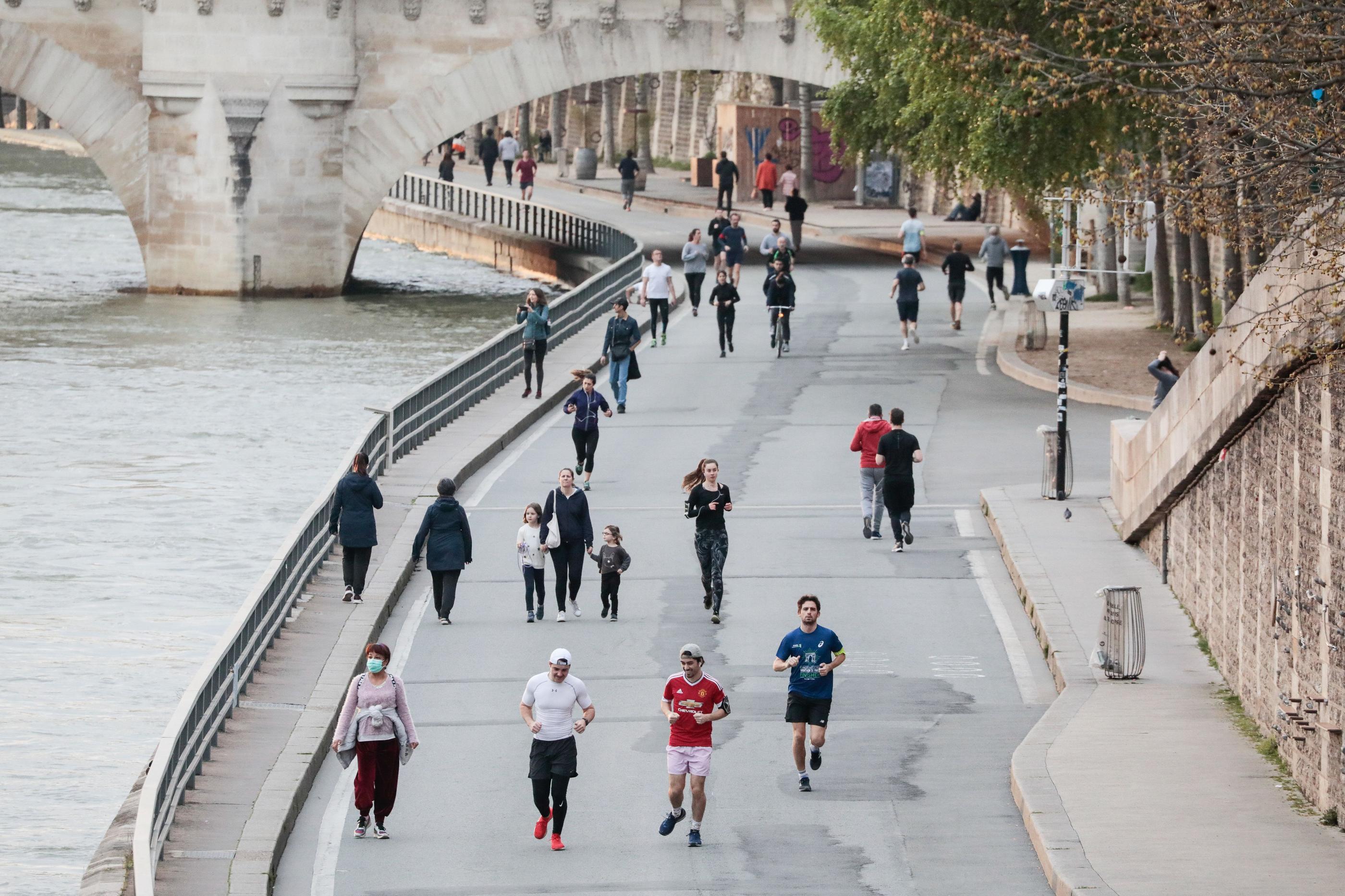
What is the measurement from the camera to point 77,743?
18250 mm

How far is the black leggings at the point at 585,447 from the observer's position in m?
24.6

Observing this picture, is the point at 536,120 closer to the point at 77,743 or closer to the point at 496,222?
the point at 496,222

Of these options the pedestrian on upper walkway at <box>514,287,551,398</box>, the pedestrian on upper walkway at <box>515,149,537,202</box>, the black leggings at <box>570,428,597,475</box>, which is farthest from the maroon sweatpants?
the pedestrian on upper walkway at <box>515,149,537,202</box>

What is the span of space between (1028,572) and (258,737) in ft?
25.8

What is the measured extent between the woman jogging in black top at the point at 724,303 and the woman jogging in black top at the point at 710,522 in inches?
580

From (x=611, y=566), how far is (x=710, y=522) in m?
0.95

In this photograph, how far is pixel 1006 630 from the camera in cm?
1864

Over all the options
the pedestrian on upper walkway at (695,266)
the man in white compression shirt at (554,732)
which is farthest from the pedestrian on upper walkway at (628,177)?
the man in white compression shirt at (554,732)

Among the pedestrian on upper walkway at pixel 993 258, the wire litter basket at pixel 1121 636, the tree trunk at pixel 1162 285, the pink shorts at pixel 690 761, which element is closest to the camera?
the pink shorts at pixel 690 761

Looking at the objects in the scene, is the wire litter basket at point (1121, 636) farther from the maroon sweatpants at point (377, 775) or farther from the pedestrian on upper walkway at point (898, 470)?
the maroon sweatpants at point (377, 775)

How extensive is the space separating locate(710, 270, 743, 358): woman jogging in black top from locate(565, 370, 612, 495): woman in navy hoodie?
876 centimetres

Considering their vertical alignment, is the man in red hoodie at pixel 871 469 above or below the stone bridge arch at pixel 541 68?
below

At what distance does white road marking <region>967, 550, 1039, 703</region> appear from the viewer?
55.5 feet

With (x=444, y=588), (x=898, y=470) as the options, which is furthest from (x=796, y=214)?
(x=444, y=588)
